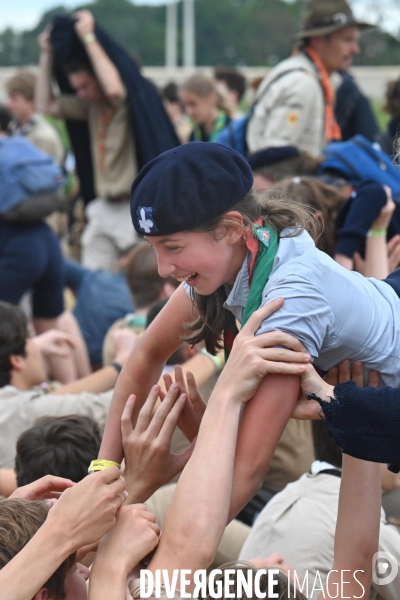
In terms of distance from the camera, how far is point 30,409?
361cm

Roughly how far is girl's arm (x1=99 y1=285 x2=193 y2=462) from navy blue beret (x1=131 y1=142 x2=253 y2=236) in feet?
1.34

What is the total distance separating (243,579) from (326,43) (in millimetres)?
4313

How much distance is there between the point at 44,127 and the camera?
361 inches

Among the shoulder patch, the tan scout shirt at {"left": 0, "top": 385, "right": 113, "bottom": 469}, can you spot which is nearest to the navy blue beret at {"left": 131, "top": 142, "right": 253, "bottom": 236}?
the tan scout shirt at {"left": 0, "top": 385, "right": 113, "bottom": 469}

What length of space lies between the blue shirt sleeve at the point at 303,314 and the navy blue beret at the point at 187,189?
0.26 meters

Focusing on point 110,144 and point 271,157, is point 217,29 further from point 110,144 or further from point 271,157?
point 271,157

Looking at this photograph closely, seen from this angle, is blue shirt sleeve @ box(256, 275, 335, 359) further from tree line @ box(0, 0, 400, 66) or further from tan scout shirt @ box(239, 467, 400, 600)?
tree line @ box(0, 0, 400, 66)

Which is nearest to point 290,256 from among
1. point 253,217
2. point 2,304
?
point 253,217

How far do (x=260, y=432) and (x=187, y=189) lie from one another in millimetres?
600

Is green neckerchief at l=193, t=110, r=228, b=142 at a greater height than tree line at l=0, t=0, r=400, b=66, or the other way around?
green neckerchief at l=193, t=110, r=228, b=142

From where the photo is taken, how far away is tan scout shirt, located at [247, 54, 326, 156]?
544 centimetres

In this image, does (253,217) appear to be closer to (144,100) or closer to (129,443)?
(129,443)

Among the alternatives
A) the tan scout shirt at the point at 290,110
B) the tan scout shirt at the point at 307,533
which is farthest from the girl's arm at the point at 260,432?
the tan scout shirt at the point at 290,110

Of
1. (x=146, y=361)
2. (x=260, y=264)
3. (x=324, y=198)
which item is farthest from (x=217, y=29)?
(x=260, y=264)
